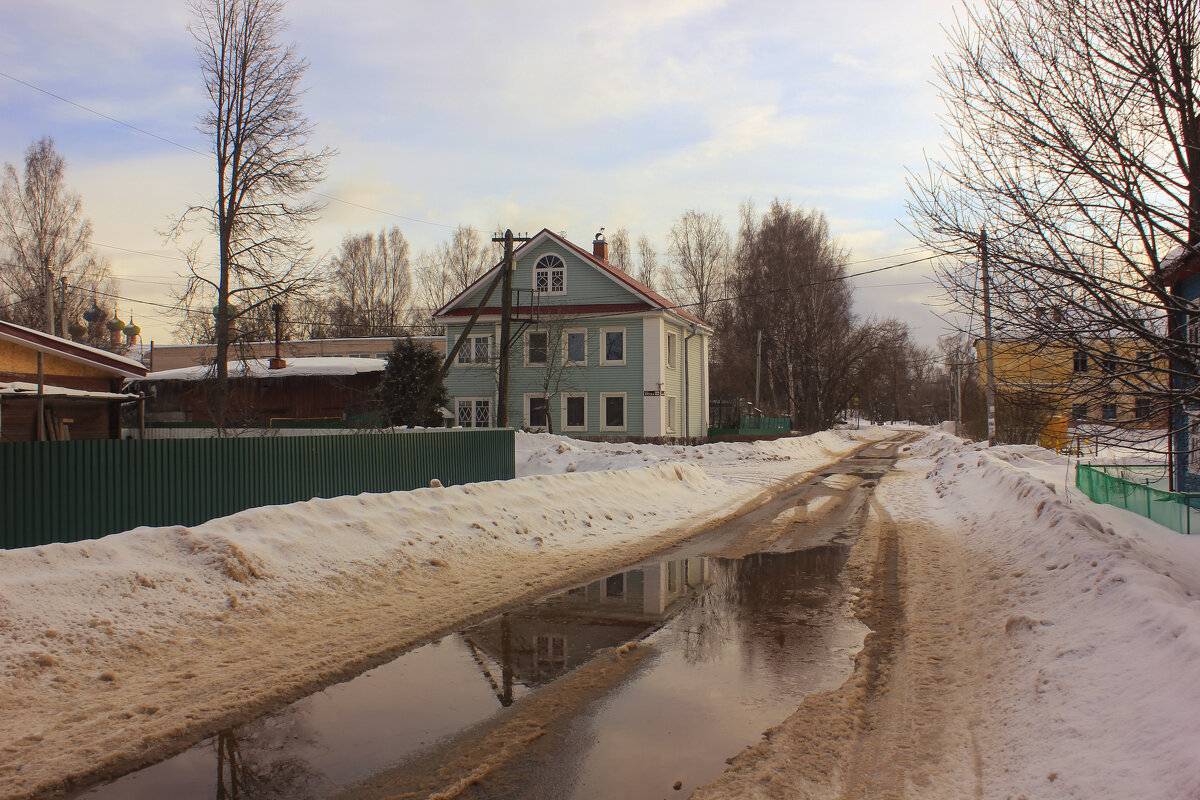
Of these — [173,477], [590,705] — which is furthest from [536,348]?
[590,705]

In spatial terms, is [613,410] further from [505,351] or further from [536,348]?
[505,351]

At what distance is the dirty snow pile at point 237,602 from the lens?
4.77 m

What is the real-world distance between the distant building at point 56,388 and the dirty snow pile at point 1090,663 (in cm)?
1697

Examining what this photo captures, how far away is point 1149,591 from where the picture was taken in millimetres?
5684

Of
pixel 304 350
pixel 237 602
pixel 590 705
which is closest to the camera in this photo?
pixel 590 705

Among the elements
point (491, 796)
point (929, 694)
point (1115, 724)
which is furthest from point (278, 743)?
point (1115, 724)

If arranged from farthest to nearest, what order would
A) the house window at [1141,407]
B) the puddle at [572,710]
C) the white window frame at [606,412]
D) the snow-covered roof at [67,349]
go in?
the white window frame at [606,412] → the snow-covered roof at [67,349] → the house window at [1141,407] → the puddle at [572,710]

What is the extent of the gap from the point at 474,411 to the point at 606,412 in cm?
644

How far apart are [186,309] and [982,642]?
21493mm

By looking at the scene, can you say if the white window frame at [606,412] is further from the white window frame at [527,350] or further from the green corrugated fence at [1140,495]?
the green corrugated fence at [1140,495]

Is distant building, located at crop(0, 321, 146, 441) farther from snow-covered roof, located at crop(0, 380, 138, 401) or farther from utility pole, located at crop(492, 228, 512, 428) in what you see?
utility pole, located at crop(492, 228, 512, 428)

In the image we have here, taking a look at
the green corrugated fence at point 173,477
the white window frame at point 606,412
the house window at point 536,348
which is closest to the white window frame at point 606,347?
the white window frame at point 606,412

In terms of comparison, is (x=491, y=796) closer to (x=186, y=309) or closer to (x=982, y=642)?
(x=982, y=642)

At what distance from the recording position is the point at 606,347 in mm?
33906
